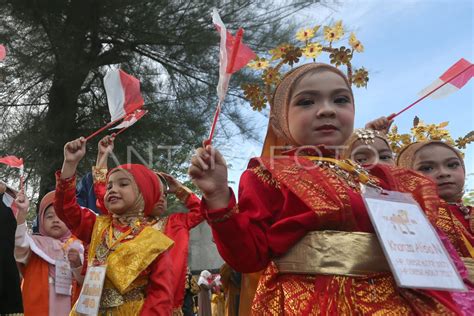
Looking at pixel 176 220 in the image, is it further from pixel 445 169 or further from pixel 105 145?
pixel 445 169

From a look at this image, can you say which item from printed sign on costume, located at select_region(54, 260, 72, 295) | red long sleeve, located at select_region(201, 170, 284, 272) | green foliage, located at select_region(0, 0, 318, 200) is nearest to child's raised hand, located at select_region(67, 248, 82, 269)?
printed sign on costume, located at select_region(54, 260, 72, 295)

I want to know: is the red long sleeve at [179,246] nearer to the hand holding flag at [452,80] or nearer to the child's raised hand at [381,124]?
→ the child's raised hand at [381,124]

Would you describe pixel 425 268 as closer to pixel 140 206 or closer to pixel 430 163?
pixel 430 163

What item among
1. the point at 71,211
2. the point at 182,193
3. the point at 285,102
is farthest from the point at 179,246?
the point at 285,102

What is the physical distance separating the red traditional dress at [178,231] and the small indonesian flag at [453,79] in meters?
1.84

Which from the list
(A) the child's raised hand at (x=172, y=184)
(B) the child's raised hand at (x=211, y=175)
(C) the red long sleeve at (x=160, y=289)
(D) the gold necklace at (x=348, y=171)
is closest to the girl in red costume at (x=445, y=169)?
(D) the gold necklace at (x=348, y=171)

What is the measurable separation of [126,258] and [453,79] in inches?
91.0

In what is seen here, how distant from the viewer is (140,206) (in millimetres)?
4172

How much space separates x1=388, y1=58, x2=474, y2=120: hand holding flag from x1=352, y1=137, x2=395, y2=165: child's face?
303 millimetres

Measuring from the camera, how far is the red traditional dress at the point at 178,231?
418cm

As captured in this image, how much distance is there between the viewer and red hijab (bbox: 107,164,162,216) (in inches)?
166

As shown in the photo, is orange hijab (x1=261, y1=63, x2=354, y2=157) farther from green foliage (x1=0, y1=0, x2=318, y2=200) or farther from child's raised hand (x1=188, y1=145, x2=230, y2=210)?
green foliage (x1=0, y1=0, x2=318, y2=200)

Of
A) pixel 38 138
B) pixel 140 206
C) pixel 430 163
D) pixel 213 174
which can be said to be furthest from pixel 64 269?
pixel 38 138

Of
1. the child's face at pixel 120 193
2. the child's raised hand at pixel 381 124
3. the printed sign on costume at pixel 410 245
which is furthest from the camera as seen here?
the child's face at pixel 120 193
